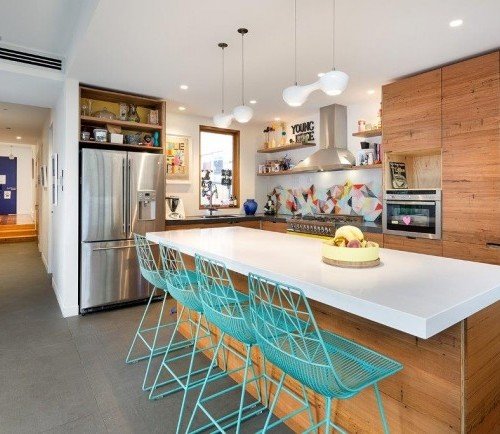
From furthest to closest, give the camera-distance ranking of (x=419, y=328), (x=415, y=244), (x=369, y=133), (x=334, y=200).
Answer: (x=334, y=200)
(x=369, y=133)
(x=415, y=244)
(x=419, y=328)

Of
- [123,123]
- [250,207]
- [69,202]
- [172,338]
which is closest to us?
[172,338]

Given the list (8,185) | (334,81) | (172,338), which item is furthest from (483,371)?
(8,185)

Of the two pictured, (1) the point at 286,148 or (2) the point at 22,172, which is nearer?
(1) the point at 286,148

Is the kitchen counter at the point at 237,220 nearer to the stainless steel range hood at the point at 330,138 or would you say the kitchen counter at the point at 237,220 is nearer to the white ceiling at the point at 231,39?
the stainless steel range hood at the point at 330,138

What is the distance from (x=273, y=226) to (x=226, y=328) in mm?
3421

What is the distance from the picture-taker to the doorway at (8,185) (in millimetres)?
11664

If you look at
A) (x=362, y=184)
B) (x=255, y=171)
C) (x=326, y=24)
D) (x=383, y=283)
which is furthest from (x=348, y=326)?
(x=255, y=171)

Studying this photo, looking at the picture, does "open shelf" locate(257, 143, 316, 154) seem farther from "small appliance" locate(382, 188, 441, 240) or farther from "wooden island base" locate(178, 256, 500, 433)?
"wooden island base" locate(178, 256, 500, 433)

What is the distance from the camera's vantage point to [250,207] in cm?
549

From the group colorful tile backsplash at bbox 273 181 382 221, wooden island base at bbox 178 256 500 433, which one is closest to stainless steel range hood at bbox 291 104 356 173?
colorful tile backsplash at bbox 273 181 382 221

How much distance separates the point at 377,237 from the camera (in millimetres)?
3742

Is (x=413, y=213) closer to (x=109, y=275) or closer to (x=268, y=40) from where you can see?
(x=268, y=40)

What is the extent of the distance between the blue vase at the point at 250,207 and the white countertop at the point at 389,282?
314 cm

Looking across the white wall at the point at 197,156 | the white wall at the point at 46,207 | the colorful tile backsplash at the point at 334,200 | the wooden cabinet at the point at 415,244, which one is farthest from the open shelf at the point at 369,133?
the white wall at the point at 46,207
